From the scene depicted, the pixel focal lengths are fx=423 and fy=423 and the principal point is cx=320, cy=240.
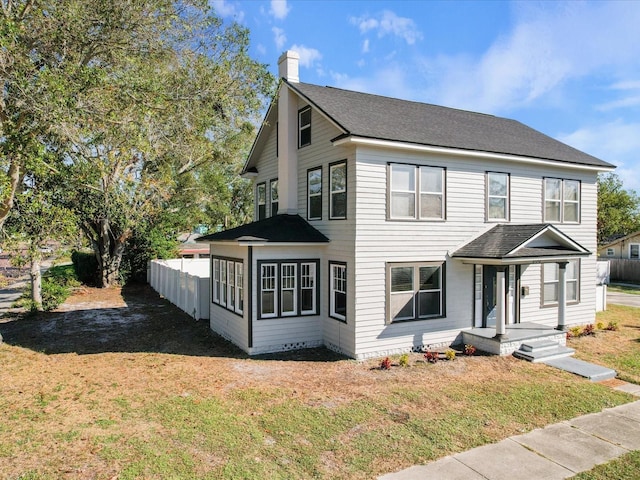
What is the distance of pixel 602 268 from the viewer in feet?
101

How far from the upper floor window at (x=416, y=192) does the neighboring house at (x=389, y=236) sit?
1.4 inches

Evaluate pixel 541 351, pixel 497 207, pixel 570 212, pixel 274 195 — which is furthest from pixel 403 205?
pixel 570 212

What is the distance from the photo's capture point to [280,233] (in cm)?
1238

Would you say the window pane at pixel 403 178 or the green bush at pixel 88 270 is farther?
the green bush at pixel 88 270

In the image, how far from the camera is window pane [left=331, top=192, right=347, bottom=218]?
11875mm

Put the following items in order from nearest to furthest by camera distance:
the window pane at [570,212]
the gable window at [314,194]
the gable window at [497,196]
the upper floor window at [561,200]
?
the gable window at [314,194] → the gable window at [497,196] → the upper floor window at [561,200] → the window pane at [570,212]

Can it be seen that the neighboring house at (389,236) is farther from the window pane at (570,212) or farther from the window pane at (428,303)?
A: the window pane at (570,212)

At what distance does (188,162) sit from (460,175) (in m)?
18.0

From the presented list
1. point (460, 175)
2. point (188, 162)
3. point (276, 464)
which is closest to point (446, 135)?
point (460, 175)

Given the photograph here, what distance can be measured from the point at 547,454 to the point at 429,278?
245 inches

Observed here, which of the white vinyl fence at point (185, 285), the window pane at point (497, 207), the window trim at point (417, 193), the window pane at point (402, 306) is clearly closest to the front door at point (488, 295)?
the window pane at point (497, 207)

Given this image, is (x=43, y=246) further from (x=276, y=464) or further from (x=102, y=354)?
(x=276, y=464)

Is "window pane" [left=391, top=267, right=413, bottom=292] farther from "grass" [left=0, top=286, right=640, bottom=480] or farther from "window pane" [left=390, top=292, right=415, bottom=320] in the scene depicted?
"grass" [left=0, top=286, right=640, bottom=480]

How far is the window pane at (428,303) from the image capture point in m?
12.3
